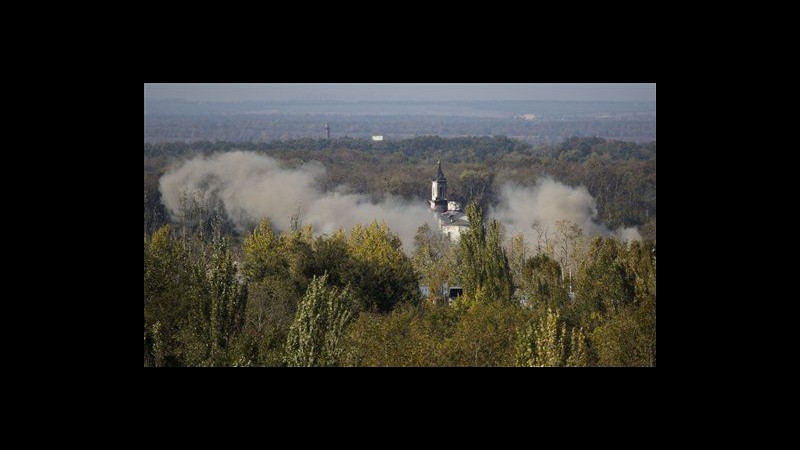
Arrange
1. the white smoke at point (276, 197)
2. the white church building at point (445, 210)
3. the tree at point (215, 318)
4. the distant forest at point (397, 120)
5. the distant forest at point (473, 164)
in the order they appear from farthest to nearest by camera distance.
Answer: the distant forest at point (473, 164), the distant forest at point (397, 120), the white smoke at point (276, 197), the white church building at point (445, 210), the tree at point (215, 318)

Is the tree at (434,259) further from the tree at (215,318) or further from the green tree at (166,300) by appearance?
the tree at (215,318)

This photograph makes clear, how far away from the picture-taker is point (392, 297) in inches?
706

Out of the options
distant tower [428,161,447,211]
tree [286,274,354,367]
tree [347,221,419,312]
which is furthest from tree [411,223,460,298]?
tree [286,274,354,367]

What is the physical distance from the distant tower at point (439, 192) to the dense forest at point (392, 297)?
4.59m

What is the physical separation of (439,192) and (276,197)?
20.1ft

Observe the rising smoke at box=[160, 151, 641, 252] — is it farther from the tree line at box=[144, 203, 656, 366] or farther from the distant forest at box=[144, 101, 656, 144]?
the tree line at box=[144, 203, 656, 366]

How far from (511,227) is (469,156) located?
1105 centimetres

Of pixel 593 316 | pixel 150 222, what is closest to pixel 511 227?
pixel 150 222

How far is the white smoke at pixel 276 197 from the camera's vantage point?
2980 cm

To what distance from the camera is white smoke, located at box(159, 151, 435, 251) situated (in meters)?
29.8

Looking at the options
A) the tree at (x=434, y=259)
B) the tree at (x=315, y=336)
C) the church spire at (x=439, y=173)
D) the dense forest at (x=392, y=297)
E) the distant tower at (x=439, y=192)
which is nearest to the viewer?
the tree at (x=315, y=336)

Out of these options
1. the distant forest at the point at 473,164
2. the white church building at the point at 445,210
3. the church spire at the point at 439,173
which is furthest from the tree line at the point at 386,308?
the church spire at the point at 439,173
